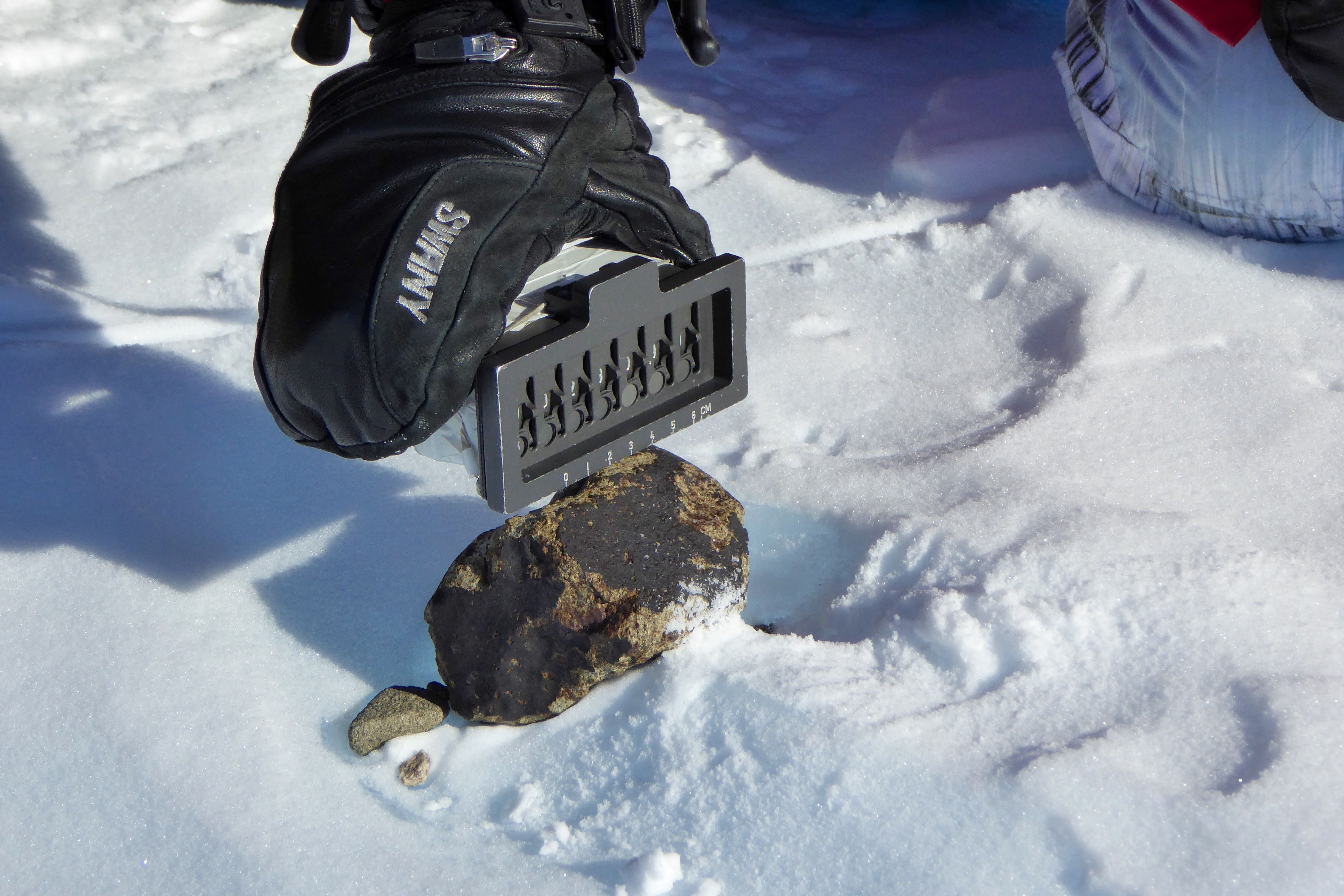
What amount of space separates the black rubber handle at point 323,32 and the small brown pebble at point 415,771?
0.81m

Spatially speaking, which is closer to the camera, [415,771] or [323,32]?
[415,771]

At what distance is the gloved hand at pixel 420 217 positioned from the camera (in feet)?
3.52

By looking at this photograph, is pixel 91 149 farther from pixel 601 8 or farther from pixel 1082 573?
pixel 1082 573

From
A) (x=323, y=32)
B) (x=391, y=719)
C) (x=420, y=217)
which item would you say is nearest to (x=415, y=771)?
(x=391, y=719)

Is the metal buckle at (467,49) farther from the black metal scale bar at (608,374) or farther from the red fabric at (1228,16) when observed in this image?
the red fabric at (1228,16)

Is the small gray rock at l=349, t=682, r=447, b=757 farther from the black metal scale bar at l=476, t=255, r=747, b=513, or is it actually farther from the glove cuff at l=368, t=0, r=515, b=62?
the glove cuff at l=368, t=0, r=515, b=62

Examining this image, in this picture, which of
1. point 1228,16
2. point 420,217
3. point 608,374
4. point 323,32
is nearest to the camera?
point 420,217

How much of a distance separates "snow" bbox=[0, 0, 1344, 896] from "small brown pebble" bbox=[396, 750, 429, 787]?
1 cm

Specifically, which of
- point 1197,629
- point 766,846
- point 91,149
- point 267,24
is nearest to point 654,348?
point 766,846

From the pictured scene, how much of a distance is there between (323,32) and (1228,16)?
123 cm

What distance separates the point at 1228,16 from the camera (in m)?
1.71

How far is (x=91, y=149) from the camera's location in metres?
2.16

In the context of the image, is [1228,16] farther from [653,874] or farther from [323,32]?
[653,874]

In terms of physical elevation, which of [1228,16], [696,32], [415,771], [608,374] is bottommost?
[415,771]
